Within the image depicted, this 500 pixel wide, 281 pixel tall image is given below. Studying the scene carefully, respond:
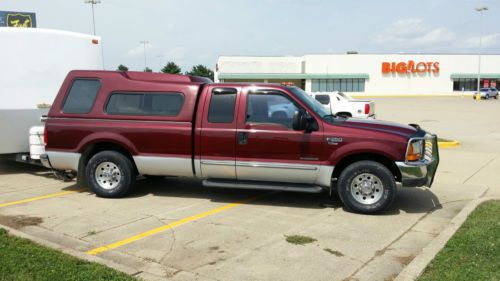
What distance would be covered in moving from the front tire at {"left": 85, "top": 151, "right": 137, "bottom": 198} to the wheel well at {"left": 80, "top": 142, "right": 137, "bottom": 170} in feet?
0.34

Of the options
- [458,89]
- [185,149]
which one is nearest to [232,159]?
[185,149]

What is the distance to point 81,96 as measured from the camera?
7562 mm

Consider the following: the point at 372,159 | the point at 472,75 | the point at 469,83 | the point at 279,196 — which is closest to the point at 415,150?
the point at 372,159

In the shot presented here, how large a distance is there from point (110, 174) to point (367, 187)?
4.03 m

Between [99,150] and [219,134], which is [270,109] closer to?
[219,134]

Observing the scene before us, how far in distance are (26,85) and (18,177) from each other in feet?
6.14

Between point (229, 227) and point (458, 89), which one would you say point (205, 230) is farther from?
point (458, 89)

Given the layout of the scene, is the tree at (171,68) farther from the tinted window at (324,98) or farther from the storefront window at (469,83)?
the tinted window at (324,98)

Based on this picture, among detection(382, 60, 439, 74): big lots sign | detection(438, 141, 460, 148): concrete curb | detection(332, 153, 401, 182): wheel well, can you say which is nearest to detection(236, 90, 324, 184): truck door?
detection(332, 153, 401, 182): wheel well

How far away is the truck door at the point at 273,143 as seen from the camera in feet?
21.7

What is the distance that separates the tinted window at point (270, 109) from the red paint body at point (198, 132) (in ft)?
Answer: 0.29

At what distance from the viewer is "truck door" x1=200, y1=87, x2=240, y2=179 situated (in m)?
6.86

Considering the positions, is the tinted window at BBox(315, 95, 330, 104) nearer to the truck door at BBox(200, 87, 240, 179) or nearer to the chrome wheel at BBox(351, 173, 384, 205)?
the truck door at BBox(200, 87, 240, 179)

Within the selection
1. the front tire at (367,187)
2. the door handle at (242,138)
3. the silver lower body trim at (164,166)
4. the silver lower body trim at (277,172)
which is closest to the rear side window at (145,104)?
the silver lower body trim at (164,166)
